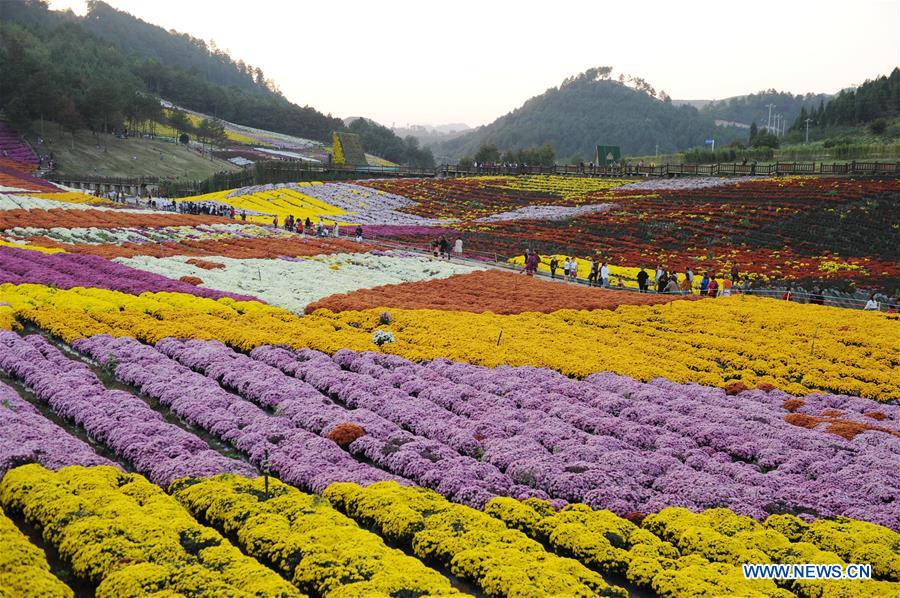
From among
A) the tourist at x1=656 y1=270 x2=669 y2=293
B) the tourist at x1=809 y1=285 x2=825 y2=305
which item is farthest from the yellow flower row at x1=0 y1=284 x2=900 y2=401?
the tourist at x1=656 y1=270 x2=669 y2=293

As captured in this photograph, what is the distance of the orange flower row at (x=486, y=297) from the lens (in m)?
31.1

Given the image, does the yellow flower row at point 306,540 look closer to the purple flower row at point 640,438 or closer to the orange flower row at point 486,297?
the purple flower row at point 640,438

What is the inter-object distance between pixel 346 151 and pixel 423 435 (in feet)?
336

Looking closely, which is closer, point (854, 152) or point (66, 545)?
point (66, 545)

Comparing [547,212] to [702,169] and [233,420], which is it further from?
[233,420]

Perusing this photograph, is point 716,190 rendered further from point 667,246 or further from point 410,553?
point 410,553

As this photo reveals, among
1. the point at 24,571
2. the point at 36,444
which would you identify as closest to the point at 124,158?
the point at 36,444

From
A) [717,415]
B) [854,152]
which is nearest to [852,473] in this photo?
[717,415]

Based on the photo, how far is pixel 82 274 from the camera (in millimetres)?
31875

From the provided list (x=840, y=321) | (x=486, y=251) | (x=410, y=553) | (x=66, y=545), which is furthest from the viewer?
(x=486, y=251)

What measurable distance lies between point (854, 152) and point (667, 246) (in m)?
49.9

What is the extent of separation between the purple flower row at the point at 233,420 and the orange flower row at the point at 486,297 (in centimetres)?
884

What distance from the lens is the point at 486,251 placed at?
5128cm

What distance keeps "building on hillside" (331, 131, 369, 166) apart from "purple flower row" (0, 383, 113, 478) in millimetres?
96603
